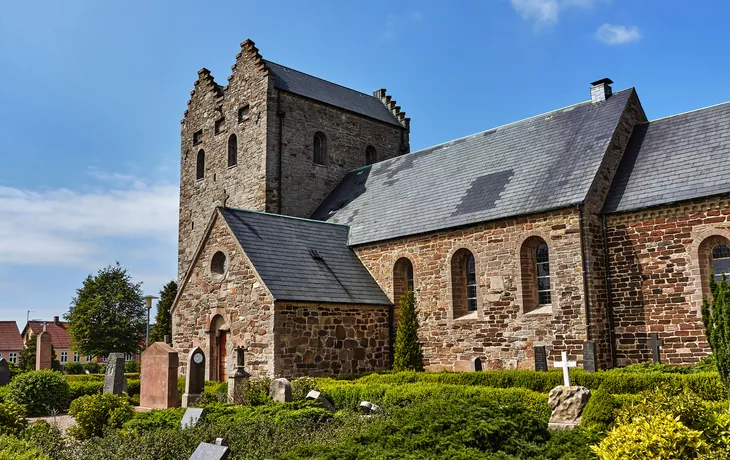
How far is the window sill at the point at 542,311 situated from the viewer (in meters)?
17.7

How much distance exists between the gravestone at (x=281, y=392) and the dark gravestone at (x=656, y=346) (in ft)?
30.5

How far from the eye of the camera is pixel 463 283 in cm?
2031

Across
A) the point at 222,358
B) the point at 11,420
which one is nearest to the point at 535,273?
the point at 222,358

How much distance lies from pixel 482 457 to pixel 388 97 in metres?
29.4

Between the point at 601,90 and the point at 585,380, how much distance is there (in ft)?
36.9

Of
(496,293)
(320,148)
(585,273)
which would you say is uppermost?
(320,148)

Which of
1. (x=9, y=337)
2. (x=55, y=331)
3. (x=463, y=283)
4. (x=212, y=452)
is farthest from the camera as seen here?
(x=9, y=337)

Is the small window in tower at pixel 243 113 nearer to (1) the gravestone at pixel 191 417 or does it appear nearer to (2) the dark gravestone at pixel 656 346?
(1) the gravestone at pixel 191 417

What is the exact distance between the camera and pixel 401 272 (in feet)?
72.8

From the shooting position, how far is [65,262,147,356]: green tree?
43.7 meters

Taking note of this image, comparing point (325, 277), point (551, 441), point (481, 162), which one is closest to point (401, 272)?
point (325, 277)

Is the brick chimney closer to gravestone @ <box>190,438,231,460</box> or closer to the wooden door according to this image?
the wooden door

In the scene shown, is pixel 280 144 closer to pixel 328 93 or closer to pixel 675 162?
pixel 328 93

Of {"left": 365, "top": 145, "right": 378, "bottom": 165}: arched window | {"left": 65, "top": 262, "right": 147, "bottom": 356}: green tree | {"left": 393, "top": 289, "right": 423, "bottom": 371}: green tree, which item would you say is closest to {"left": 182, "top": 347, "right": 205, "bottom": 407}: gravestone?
{"left": 393, "top": 289, "right": 423, "bottom": 371}: green tree
